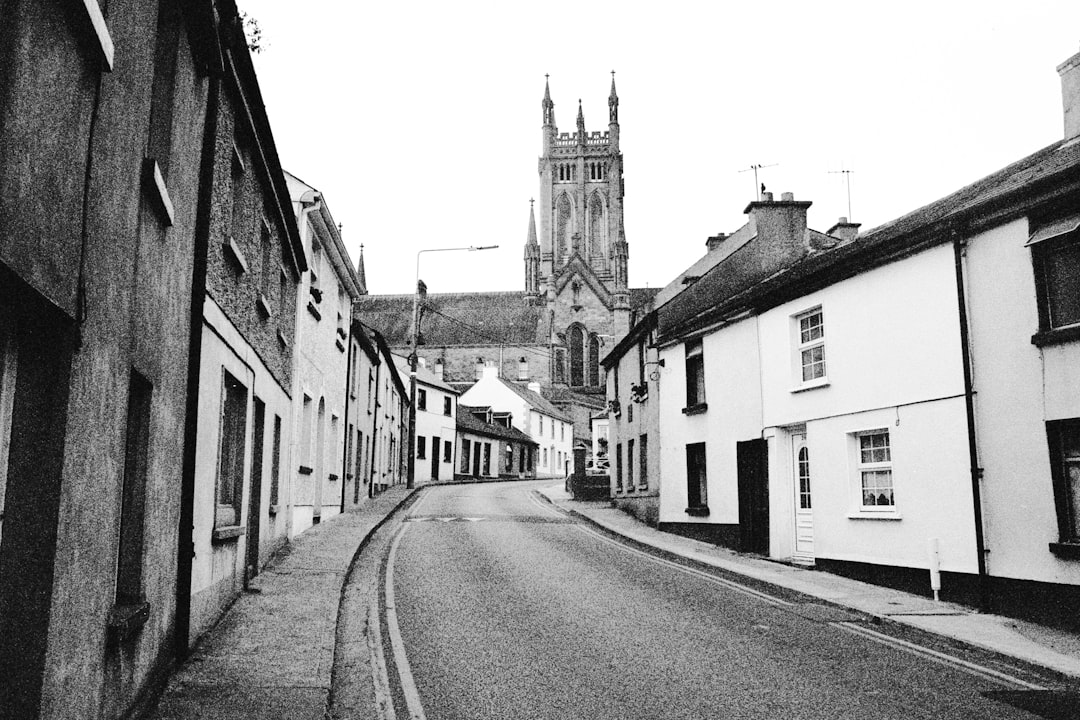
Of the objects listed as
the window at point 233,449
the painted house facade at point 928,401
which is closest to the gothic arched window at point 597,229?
the painted house facade at point 928,401

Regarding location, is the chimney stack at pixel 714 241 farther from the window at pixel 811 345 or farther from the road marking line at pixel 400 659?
the road marking line at pixel 400 659

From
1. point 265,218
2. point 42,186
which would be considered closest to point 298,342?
A: point 265,218

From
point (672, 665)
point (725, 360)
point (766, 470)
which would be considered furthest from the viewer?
point (725, 360)

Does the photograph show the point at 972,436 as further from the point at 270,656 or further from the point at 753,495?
the point at 270,656

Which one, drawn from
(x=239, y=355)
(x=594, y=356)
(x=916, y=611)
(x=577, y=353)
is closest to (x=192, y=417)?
(x=239, y=355)

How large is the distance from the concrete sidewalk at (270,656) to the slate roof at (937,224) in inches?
376

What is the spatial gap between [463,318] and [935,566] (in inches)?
2992

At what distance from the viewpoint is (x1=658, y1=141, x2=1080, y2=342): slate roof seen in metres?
12.1

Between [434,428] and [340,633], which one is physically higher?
[434,428]

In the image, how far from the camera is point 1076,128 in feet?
48.1

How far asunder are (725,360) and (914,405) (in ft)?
21.2

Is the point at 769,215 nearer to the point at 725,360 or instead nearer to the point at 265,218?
the point at 725,360

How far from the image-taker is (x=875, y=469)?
15.2 m

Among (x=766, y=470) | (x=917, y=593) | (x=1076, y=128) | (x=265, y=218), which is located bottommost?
(x=917, y=593)
